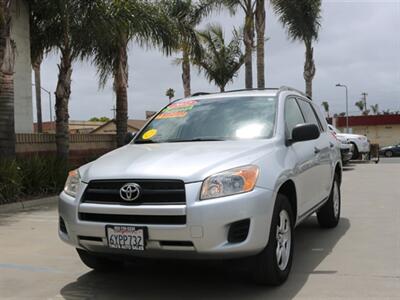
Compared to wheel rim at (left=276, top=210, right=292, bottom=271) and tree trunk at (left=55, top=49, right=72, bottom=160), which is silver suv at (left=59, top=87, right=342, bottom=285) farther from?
tree trunk at (left=55, top=49, right=72, bottom=160)

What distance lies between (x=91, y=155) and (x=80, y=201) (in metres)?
11.8

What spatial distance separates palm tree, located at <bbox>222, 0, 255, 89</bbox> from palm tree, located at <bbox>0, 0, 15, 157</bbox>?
1125cm

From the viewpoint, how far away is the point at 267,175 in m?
4.67

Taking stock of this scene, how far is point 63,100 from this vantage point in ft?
44.8

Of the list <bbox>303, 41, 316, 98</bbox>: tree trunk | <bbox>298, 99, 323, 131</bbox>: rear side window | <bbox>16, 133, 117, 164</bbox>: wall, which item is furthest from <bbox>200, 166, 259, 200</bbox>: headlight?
<bbox>303, 41, 316, 98</bbox>: tree trunk

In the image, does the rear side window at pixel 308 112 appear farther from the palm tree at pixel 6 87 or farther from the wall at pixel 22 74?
the wall at pixel 22 74

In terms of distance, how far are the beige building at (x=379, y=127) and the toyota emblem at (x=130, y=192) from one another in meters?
55.3

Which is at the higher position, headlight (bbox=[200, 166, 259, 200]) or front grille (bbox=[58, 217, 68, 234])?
headlight (bbox=[200, 166, 259, 200])

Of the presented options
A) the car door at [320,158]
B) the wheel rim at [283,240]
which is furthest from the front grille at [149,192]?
the car door at [320,158]

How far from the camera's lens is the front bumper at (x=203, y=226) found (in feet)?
13.9

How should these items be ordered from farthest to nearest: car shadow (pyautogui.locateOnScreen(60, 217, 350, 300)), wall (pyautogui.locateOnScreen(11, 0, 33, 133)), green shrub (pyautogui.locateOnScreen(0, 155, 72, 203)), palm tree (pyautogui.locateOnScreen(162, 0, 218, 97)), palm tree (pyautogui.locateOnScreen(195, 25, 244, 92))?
1. palm tree (pyautogui.locateOnScreen(195, 25, 244, 92))
2. palm tree (pyautogui.locateOnScreen(162, 0, 218, 97))
3. wall (pyautogui.locateOnScreen(11, 0, 33, 133))
4. green shrub (pyautogui.locateOnScreen(0, 155, 72, 203))
5. car shadow (pyautogui.locateOnScreen(60, 217, 350, 300))

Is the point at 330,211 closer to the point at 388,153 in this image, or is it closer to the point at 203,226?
the point at 203,226

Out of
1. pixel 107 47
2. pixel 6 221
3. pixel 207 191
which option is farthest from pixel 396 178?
pixel 207 191

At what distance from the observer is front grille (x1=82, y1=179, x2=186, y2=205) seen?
172 inches
